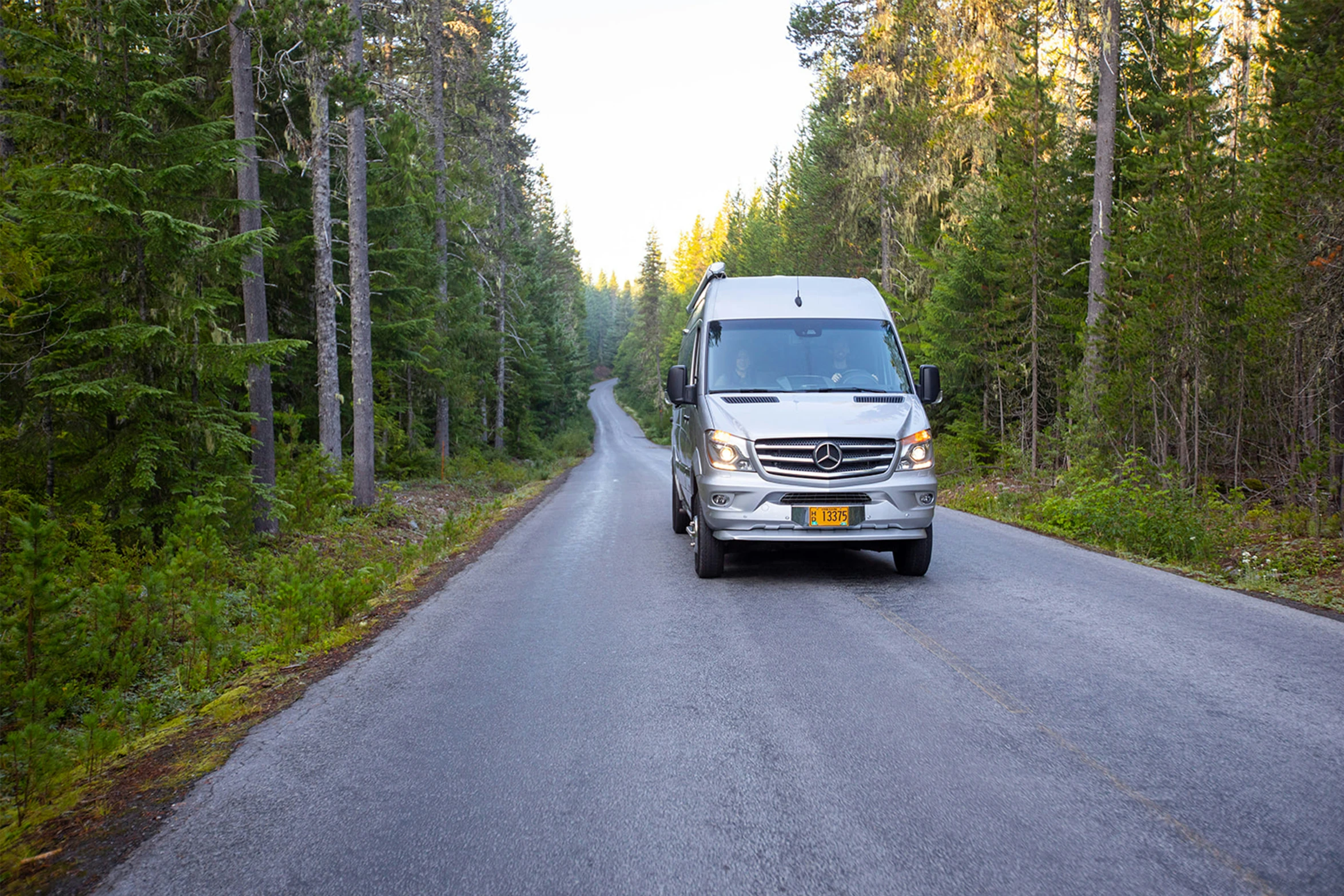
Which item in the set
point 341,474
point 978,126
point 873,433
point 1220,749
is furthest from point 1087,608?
point 978,126

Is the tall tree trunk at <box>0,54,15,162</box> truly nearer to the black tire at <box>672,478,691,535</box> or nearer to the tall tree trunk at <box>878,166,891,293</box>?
the black tire at <box>672,478,691,535</box>

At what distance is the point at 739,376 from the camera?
865 cm

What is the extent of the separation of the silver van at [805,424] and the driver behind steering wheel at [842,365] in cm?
1

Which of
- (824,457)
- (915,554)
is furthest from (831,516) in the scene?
(915,554)

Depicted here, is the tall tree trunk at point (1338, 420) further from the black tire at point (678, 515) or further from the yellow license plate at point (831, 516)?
the black tire at point (678, 515)

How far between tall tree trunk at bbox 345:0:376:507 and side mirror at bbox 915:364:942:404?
36.1 ft

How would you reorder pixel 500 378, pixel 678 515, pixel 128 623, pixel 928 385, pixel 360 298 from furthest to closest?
1. pixel 500 378
2. pixel 360 298
3. pixel 678 515
4. pixel 928 385
5. pixel 128 623

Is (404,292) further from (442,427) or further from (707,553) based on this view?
(707,553)

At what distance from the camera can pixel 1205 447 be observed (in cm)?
1383

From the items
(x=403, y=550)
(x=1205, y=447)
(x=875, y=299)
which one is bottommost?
(x=403, y=550)

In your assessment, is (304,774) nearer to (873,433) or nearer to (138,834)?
(138,834)

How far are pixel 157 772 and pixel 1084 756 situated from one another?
4436mm

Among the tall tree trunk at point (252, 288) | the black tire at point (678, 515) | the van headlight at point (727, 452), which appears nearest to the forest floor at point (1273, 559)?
the van headlight at point (727, 452)

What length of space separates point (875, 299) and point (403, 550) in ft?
23.3
